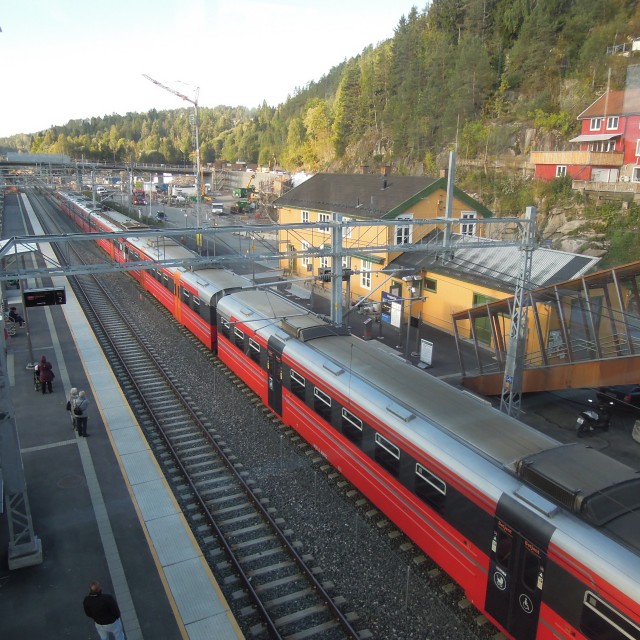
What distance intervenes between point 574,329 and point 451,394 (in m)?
6.94

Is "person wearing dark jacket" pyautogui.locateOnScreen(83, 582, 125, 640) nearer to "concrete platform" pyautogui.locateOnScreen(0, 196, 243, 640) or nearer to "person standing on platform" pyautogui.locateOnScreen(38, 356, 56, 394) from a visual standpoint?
"concrete platform" pyautogui.locateOnScreen(0, 196, 243, 640)

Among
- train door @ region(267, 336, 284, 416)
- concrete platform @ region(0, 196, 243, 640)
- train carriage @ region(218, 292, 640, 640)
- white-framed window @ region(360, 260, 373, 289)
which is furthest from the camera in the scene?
white-framed window @ region(360, 260, 373, 289)

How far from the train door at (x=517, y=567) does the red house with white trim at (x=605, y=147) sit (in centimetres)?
3743

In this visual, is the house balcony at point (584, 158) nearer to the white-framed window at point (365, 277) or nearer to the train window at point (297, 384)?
the white-framed window at point (365, 277)

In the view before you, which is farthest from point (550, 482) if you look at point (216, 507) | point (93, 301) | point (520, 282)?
point (93, 301)

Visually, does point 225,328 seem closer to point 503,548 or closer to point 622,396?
point 503,548

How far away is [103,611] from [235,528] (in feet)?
12.1

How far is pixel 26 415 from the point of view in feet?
49.8

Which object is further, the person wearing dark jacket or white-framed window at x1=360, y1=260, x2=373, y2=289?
white-framed window at x1=360, y1=260, x2=373, y2=289

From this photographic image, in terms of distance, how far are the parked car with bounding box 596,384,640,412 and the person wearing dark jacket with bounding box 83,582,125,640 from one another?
14571mm

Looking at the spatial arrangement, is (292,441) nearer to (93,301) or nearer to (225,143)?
(93,301)

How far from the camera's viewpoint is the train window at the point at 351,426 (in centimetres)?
1065

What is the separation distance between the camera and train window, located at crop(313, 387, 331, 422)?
11.7 meters

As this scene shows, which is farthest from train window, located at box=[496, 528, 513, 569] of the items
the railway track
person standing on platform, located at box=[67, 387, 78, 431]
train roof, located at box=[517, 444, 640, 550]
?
person standing on platform, located at box=[67, 387, 78, 431]
